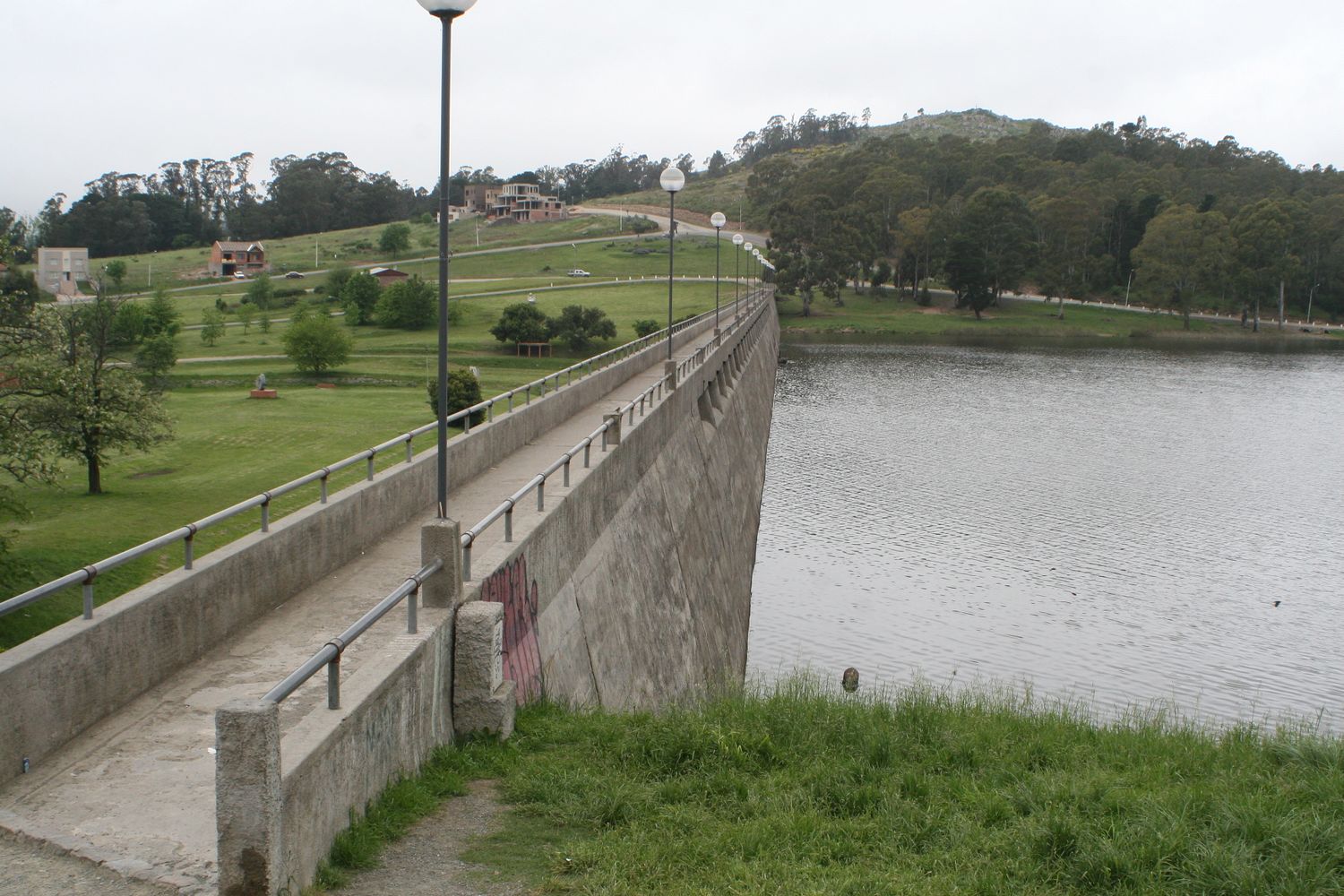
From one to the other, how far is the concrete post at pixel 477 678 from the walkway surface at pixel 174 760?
310 millimetres

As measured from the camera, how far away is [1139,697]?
70.3ft

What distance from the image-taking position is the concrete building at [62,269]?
353ft

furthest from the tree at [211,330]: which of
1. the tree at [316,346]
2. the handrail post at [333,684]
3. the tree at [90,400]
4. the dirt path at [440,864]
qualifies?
the handrail post at [333,684]

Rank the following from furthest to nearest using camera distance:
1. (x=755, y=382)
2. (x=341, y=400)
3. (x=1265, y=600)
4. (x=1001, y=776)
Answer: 1. (x=755, y=382)
2. (x=341, y=400)
3. (x=1265, y=600)
4. (x=1001, y=776)

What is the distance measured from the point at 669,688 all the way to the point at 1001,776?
870 centimetres

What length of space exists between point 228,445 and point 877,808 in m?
31.3

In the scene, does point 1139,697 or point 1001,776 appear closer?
point 1001,776

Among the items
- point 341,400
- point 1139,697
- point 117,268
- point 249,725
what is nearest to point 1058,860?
point 249,725

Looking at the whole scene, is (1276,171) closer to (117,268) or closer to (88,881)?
(117,268)

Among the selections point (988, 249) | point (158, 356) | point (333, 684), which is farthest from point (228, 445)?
point (988, 249)

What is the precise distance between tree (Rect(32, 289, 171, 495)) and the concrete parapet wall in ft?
31.0

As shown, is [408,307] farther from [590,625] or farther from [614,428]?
[590,625]

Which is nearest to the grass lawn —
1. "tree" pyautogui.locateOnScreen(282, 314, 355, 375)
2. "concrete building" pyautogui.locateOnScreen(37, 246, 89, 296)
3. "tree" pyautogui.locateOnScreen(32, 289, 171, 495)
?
"tree" pyautogui.locateOnScreen(282, 314, 355, 375)

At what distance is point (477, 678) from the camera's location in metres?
9.53
